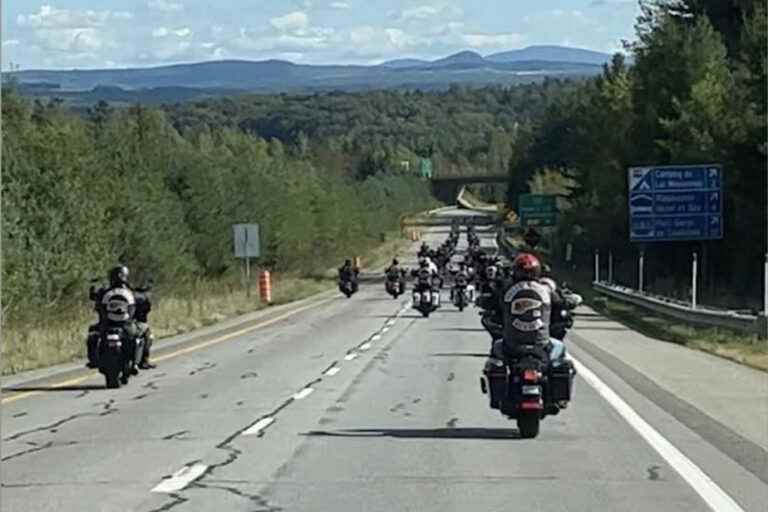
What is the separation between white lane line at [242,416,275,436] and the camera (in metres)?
16.2

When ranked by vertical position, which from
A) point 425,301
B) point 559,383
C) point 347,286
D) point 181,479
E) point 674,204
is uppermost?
point 559,383

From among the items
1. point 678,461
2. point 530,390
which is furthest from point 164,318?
point 678,461

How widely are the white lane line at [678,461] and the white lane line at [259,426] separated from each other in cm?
372

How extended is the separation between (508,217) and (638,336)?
333 ft

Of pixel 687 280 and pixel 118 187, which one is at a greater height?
pixel 118 187

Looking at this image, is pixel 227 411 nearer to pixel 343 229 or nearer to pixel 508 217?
pixel 343 229

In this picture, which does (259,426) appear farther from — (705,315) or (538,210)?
(538,210)

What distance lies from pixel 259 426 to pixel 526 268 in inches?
128

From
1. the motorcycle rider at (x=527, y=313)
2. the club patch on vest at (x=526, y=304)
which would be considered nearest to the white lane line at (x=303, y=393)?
the motorcycle rider at (x=527, y=313)

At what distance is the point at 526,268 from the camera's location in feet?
52.0

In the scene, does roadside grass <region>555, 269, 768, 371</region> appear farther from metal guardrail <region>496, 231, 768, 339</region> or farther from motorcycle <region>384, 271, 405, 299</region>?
motorcycle <region>384, 271, 405, 299</region>

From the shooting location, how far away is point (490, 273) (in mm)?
35750

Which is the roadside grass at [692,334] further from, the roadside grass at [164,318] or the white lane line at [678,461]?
the roadside grass at [164,318]

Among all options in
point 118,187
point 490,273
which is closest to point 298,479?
point 490,273
